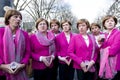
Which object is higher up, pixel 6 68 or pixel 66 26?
pixel 66 26

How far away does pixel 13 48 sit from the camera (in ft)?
16.7

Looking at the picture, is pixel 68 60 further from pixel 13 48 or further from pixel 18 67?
pixel 13 48

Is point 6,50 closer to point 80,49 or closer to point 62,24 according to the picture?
point 80,49

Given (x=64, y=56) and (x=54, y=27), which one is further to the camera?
(x=54, y=27)

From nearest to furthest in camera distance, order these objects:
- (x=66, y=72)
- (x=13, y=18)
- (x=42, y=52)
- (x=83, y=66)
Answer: (x=13, y=18), (x=83, y=66), (x=42, y=52), (x=66, y=72)

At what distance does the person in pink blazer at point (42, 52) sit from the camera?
589 cm

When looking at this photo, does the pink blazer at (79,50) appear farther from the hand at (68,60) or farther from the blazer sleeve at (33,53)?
the blazer sleeve at (33,53)

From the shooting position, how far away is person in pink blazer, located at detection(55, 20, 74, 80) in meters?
6.54

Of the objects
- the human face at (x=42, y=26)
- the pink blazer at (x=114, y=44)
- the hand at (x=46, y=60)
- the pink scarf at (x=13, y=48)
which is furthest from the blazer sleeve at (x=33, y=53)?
the pink blazer at (x=114, y=44)

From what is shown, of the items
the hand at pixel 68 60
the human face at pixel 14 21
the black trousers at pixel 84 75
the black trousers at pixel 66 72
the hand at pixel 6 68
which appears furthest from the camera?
the black trousers at pixel 66 72

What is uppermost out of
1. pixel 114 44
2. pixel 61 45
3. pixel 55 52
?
pixel 114 44

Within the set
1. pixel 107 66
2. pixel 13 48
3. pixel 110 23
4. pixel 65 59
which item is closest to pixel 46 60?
pixel 65 59

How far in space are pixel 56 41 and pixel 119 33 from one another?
1611mm

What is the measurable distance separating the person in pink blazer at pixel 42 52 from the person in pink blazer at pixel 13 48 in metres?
0.56
